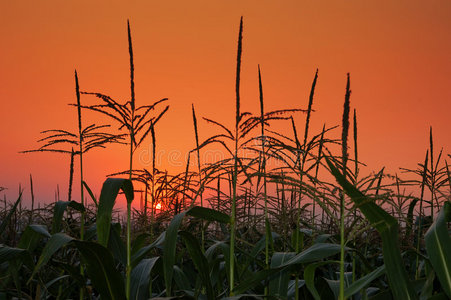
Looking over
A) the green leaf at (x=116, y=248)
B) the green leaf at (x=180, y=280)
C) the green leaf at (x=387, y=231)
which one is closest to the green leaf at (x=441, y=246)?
the green leaf at (x=387, y=231)

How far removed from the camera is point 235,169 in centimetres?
325

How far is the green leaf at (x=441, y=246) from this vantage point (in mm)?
2705

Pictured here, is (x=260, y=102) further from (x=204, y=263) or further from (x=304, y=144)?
(x=204, y=263)

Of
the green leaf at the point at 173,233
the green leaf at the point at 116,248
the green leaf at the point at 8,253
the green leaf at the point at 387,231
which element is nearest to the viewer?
the green leaf at the point at 387,231

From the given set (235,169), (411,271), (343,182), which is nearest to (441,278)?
(343,182)

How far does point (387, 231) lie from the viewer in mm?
2598

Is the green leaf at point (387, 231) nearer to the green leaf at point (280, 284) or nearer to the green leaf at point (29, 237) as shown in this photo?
the green leaf at point (280, 284)

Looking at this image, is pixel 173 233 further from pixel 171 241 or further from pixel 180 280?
pixel 180 280

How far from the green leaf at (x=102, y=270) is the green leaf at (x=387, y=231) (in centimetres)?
140

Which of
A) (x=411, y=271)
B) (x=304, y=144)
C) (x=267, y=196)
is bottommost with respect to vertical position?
(x=411, y=271)

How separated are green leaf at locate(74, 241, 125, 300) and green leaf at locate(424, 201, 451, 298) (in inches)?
68.2

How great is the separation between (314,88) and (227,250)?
1.38 metres

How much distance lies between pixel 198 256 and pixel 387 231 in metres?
1.32

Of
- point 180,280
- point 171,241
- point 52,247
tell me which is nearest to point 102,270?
point 52,247
